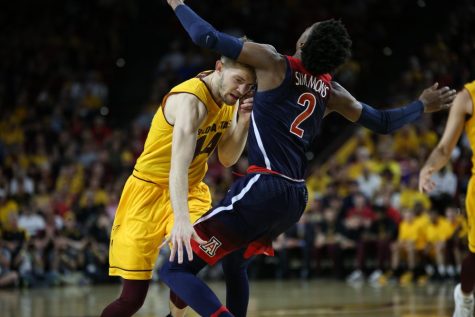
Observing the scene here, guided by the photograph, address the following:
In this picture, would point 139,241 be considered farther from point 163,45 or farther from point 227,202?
point 163,45

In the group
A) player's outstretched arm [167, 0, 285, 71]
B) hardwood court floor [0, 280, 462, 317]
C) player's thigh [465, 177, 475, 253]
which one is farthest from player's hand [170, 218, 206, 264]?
hardwood court floor [0, 280, 462, 317]

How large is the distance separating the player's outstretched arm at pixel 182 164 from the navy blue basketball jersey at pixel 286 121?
14.6 inches

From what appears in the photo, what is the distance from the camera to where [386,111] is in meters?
5.79

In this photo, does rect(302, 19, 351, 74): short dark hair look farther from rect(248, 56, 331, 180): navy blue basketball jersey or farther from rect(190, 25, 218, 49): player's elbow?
rect(190, 25, 218, 49): player's elbow

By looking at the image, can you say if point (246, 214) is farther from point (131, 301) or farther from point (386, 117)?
point (386, 117)

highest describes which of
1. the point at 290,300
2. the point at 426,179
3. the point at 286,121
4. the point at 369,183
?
the point at 286,121

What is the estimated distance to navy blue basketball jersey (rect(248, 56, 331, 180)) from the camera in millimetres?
5176

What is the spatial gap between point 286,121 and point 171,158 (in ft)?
2.49

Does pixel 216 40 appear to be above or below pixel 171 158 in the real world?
above

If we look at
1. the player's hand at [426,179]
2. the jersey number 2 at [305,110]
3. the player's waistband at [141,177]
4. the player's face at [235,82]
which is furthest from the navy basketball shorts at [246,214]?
the player's hand at [426,179]

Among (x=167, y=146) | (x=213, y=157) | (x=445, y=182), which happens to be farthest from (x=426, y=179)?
(x=213, y=157)

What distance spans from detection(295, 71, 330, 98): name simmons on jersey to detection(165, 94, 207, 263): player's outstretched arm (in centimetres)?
65

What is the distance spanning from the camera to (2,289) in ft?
45.5

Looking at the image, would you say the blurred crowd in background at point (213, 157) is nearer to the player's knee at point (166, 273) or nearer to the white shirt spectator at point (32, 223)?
the white shirt spectator at point (32, 223)
